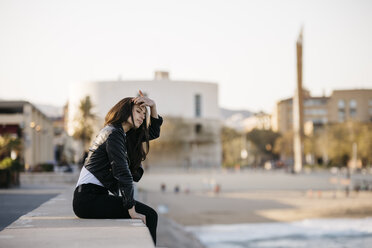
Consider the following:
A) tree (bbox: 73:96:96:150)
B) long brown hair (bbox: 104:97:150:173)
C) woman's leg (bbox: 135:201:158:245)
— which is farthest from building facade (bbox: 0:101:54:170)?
woman's leg (bbox: 135:201:158:245)

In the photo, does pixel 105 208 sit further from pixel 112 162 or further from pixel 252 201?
pixel 252 201

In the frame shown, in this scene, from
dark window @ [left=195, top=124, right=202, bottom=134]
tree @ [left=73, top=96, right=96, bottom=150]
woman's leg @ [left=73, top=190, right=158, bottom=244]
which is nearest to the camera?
woman's leg @ [left=73, top=190, right=158, bottom=244]

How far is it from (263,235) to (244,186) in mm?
22548

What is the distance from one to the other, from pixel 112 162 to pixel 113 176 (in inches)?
7.9

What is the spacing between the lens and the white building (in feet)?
251

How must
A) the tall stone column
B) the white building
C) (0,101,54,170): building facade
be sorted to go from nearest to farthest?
1. (0,101,54,170): building facade
2. the tall stone column
3. the white building

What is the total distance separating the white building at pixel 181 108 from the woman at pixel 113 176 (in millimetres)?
71245

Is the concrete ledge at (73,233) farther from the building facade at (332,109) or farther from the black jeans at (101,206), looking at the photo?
the building facade at (332,109)

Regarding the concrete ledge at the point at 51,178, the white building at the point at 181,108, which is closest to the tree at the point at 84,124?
the white building at the point at 181,108

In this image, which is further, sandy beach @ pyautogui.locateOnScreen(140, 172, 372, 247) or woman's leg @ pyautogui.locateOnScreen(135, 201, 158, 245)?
sandy beach @ pyautogui.locateOnScreen(140, 172, 372, 247)

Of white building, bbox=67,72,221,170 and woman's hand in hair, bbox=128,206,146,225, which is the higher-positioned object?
white building, bbox=67,72,221,170

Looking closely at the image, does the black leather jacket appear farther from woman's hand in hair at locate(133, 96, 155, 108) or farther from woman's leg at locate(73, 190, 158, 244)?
woman's hand in hair at locate(133, 96, 155, 108)

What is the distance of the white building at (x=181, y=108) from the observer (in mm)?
76375

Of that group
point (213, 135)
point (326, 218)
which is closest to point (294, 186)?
point (326, 218)
